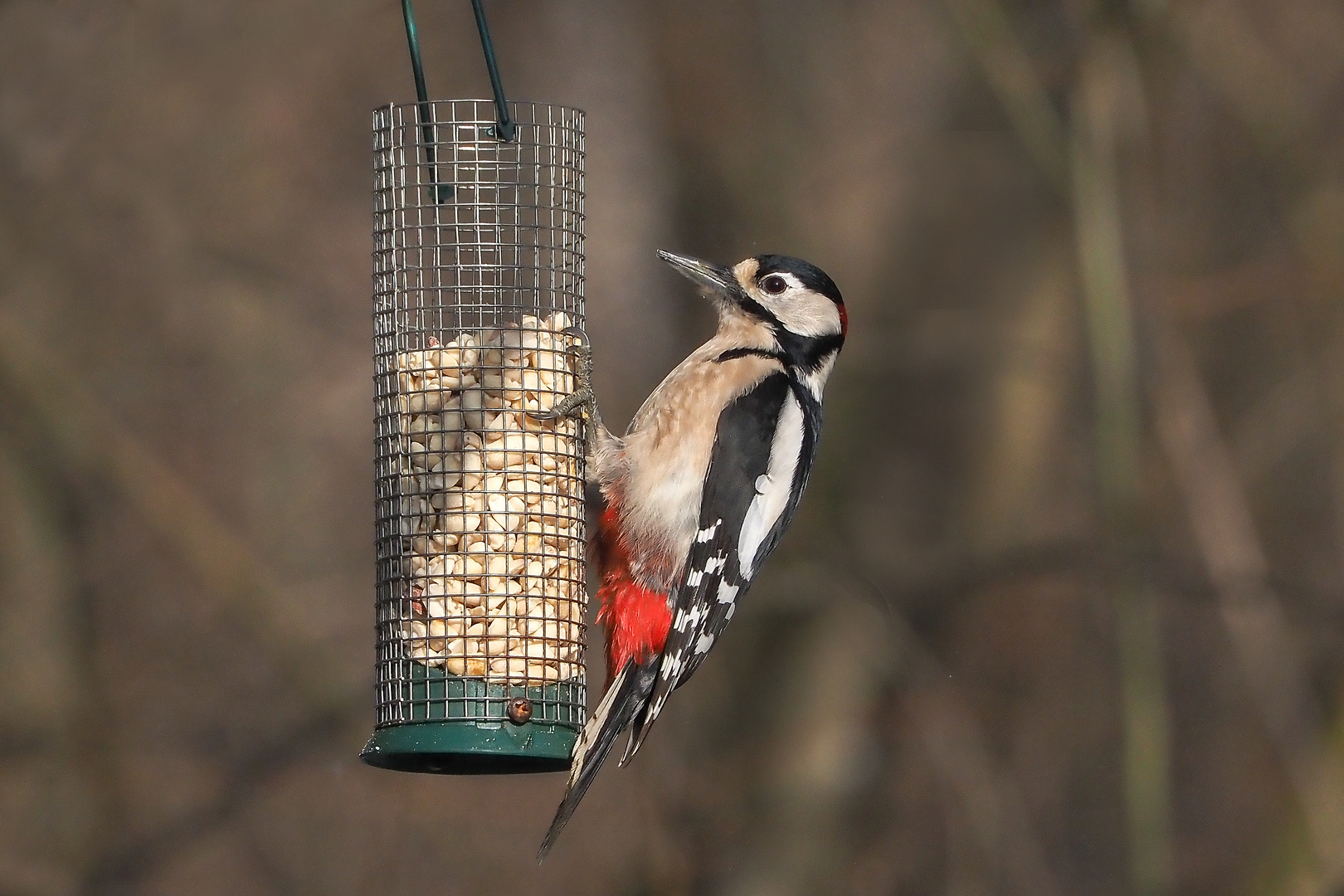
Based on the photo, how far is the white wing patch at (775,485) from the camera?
6.22 meters

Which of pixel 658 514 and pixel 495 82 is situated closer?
pixel 495 82

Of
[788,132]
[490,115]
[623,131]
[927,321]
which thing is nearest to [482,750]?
[490,115]

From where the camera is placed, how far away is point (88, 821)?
9.38m

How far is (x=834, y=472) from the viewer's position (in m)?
9.54

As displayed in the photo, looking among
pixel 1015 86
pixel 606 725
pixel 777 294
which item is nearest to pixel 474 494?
pixel 606 725

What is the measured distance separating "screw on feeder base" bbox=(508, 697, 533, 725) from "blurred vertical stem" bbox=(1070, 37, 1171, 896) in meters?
4.12

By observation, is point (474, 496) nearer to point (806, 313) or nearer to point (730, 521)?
point (730, 521)

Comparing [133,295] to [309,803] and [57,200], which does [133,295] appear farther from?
[309,803]

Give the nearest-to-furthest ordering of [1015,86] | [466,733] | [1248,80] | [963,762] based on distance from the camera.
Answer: [466,733]
[1015,86]
[963,762]
[1248,80]

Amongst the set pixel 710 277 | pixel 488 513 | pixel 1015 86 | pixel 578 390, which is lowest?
pixel 488 513

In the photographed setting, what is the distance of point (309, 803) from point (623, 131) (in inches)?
179

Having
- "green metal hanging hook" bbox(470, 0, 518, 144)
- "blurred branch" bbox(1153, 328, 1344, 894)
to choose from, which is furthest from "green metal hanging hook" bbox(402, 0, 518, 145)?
"blurred branch" bbox(1153, 328, 1344, 894)

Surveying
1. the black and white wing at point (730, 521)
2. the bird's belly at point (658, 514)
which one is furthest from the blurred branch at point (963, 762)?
the bird's belly at point (658, 514)

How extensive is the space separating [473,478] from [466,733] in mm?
846
